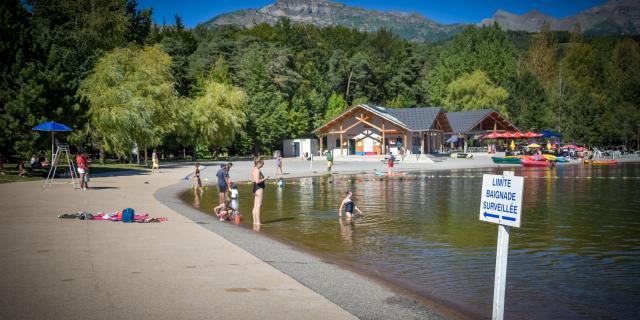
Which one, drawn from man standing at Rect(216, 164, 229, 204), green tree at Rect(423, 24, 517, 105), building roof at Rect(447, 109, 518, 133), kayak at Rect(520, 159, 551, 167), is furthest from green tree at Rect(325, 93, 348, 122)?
man standing at Rect(216, 164, 229, 204)

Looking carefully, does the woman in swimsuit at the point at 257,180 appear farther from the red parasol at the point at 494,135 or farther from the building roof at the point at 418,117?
the red parasol at the point at 494,135

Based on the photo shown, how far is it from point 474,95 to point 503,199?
82919 mm

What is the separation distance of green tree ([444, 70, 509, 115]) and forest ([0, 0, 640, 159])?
0.22 m

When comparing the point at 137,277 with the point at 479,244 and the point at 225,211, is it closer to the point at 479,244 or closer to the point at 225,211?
the point at 479,244

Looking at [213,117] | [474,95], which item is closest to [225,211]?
[213,117]

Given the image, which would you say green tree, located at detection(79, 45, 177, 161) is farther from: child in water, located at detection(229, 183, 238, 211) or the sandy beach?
the sandy beach

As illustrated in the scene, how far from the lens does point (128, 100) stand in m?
45.0

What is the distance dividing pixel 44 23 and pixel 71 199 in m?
43.3

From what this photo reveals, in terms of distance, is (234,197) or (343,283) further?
(234,197)

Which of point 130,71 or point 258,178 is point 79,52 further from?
point 258,178

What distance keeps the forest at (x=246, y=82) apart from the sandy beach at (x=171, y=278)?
69.3 ft

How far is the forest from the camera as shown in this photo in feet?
111

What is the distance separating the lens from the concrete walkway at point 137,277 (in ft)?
22.5

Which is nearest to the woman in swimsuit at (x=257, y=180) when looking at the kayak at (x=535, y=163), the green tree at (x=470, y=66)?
the kayak at (x=535, y=163)
